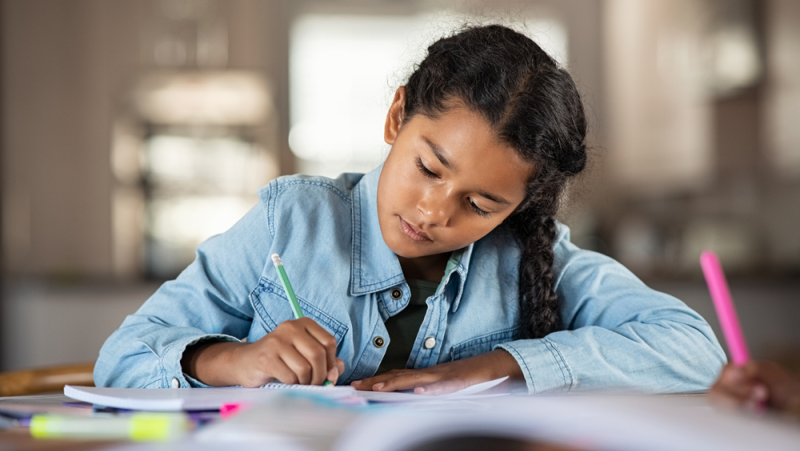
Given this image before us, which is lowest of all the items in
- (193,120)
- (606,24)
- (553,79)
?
(193,120)

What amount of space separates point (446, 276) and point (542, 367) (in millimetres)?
180

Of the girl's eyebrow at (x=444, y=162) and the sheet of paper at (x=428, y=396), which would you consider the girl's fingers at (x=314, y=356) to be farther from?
the girl's eyebrow at (x=444, y=162)

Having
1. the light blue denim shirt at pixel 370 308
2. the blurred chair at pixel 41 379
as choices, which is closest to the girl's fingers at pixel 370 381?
the light blue denim shirt at pixel 370 308

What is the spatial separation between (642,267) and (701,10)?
1253 mm

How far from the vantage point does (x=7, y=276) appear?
3268 millimetres

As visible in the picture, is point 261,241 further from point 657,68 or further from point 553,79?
point 657,68

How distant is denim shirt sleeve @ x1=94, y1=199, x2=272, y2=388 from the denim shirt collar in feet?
0.37

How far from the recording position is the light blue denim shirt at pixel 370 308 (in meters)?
0.80

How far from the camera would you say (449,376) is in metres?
0.74

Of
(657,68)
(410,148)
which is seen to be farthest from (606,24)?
(410,148)

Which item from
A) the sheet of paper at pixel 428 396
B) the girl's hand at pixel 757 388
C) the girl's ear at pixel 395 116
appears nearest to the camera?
the girl's hand at pixel 757 388

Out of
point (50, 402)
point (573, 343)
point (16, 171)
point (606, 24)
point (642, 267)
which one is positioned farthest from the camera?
point (606, 24)

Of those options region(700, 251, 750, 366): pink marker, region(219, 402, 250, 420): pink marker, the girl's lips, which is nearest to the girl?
the girl's lips

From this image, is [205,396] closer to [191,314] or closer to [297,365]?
[297,365]
